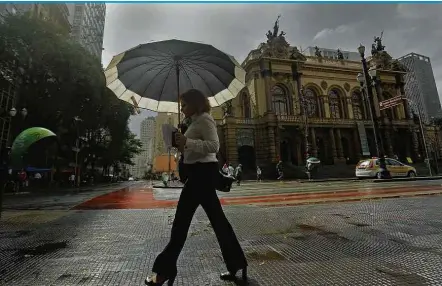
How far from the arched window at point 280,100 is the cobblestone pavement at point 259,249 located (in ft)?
102

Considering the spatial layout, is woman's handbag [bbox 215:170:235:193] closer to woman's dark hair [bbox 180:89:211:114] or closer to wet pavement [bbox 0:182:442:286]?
woman's dark hair [bbox 180:89:211:114]

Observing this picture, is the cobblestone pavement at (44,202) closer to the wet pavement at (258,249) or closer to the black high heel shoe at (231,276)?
the wet pavement at (258,249)

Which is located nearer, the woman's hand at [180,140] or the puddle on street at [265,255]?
the woman's hand at [180,140]

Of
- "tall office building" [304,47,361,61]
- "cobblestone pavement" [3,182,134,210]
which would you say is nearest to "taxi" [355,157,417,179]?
"cobblestone pavement" [3,182,134,210]

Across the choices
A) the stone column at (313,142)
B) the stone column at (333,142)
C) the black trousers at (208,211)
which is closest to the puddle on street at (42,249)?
the black trousers at (208,211)

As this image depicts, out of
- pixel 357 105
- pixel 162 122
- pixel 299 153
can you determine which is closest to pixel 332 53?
pixel 357 105

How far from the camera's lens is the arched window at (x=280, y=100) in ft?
118

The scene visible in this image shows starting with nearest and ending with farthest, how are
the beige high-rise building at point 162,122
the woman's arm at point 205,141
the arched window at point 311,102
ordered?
the woman's arm at point 205,141, the beige high-rise building at point 162,122, the arched window at point 311,102

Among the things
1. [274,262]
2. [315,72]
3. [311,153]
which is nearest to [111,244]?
[274,262]

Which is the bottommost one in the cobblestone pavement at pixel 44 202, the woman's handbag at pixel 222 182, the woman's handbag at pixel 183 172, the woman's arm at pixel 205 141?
the cobblestone pavement at pixel 44 202

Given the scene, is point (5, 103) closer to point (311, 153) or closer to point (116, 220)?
point (116, 220)

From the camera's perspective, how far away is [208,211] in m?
2.45

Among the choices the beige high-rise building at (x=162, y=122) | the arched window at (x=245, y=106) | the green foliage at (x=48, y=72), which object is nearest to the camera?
the beige high-rise building at (x=162, y=122)

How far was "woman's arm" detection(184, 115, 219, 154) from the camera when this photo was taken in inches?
90.2
